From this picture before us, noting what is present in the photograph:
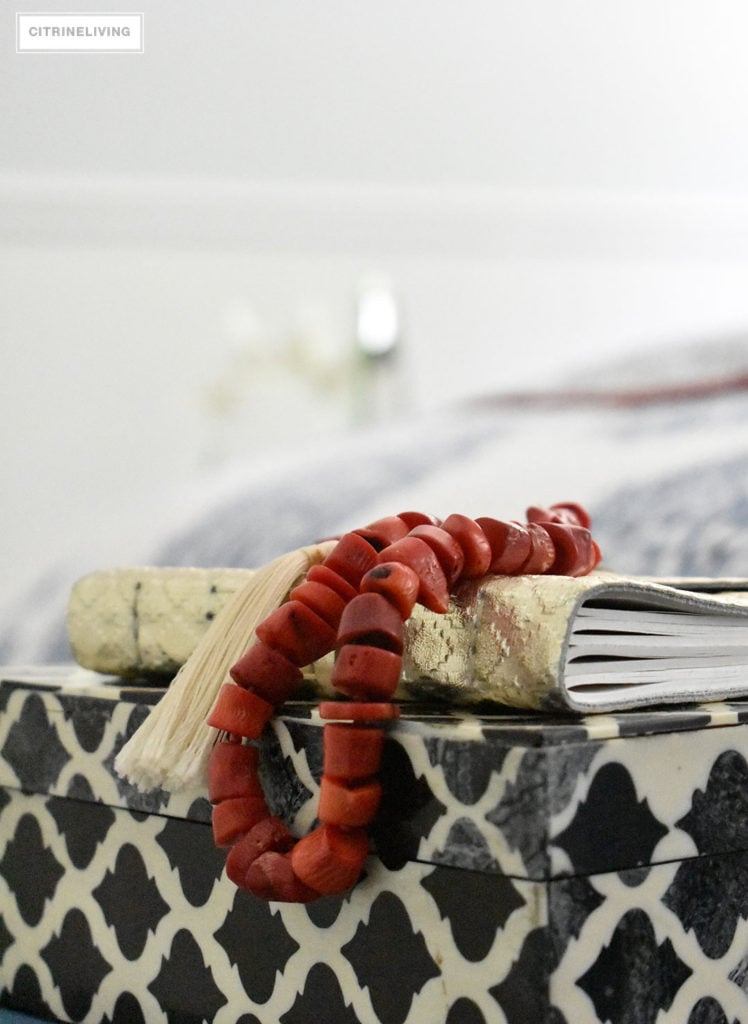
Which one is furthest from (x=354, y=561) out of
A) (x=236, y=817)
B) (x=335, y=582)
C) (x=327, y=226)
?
(x=327, y=226)

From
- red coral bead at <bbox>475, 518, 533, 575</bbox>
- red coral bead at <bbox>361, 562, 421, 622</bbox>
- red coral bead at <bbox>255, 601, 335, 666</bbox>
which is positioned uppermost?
red coral bead at <bbox>475, 518, 533, 575</bbox>

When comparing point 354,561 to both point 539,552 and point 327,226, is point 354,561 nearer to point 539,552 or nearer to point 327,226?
point 539,552

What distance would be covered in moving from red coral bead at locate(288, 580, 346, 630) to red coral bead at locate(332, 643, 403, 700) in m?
0.04

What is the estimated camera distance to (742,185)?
5.38ft

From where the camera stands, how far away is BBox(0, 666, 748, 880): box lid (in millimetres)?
435

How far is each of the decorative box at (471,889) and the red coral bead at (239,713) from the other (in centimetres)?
2

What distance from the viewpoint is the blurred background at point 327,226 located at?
156 cm

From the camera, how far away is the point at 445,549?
1.62 feet

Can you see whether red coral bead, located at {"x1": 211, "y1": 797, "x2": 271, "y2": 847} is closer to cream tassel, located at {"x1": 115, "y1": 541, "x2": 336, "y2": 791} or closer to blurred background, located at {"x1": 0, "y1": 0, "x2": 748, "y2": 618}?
cream tassel, located at {"x1": 115, "y1": 541, "x2": 336, "y2": 791}

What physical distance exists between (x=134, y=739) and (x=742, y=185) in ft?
4.48

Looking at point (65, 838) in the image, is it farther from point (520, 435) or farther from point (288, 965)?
point (520, 435)

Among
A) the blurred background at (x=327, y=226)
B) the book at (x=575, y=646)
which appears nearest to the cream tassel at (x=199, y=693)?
the book at (x=575, y=646)

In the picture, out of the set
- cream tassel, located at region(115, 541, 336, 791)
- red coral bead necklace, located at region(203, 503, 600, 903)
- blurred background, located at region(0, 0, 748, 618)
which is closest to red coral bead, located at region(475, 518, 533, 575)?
red coral bead necklace, located at region(203, 503, 600, 903)

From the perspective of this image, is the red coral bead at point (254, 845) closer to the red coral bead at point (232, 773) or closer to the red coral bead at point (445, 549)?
the red coral bead at point (232, 773)
